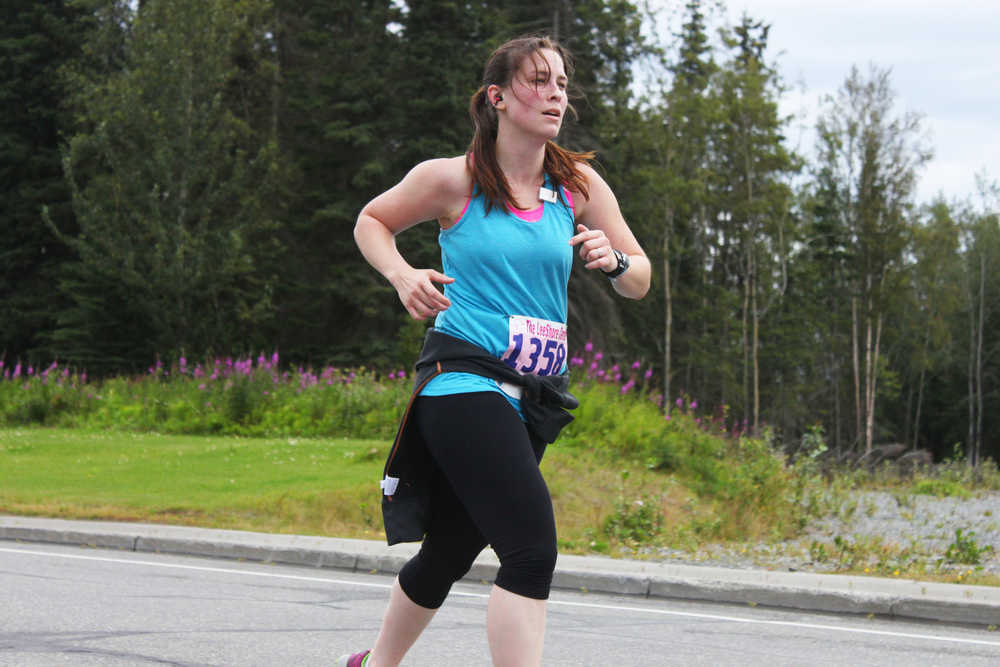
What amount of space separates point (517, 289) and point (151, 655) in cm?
313

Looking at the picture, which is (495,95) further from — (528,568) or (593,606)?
(593,606)

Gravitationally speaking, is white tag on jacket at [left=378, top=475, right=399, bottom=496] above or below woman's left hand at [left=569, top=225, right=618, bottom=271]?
below

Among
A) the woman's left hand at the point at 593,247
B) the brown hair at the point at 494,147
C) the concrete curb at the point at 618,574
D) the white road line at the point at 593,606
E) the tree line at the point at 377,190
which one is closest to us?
the woman's left hand at the point at 593,247

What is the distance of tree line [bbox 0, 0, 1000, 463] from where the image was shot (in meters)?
34.3

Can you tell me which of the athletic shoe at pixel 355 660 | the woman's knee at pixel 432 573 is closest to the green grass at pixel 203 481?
the athletic shoe at pixel 355 660

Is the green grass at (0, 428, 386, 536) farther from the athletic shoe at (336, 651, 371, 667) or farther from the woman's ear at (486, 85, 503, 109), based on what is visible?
the woman's ear at (486, 85, 503, 109)

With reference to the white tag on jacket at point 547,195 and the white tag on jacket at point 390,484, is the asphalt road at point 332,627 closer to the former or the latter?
the white tag on jacket at point 390,484

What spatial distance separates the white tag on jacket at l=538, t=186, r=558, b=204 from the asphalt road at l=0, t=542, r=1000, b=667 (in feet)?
8.99

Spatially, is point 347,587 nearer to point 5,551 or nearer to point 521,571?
point 5,551

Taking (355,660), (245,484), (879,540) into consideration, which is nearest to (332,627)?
(355,660)

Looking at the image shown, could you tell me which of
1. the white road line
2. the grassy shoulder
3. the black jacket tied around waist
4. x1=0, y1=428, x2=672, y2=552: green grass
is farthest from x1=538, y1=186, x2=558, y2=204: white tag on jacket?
x1=0, y1=428, x2=672, y2=552: green grass

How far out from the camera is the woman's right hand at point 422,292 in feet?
10.6

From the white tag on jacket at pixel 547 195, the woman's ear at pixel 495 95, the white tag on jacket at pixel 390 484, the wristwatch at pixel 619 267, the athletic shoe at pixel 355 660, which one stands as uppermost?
the woman's ear at pixel 495 95

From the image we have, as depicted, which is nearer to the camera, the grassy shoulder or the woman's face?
the woman's face
